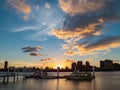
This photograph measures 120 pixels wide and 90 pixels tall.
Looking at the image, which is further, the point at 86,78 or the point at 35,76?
the point at 35,76

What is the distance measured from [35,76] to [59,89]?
7964 centimetres

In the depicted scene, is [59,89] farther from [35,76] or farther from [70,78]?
[35,76]

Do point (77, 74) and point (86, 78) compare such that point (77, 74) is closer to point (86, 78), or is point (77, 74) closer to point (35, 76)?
point (86, 78)

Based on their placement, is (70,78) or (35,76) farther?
(35,76)

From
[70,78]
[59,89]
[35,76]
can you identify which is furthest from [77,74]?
[59,89]

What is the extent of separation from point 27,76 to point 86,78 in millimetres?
48415

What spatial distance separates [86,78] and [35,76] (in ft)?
142

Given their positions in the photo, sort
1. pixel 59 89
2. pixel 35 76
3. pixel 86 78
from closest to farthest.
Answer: pixel 59 89 < pixel 86 78 < pixel 35 76

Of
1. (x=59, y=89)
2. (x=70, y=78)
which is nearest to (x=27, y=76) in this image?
(x=70, y=78)

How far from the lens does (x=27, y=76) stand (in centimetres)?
14450

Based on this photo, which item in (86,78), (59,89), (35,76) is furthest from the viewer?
(35,76)

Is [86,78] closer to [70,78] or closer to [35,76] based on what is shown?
[70,78]

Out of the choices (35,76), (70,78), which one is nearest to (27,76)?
(35,76)

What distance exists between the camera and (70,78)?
122625 mm
